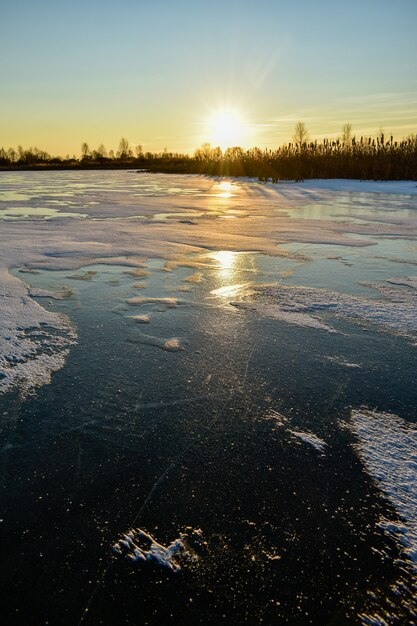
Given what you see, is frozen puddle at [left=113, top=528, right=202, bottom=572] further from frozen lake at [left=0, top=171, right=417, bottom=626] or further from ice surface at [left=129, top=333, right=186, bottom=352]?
ice surface at [left=129, top=333, right=186, bottom=352]

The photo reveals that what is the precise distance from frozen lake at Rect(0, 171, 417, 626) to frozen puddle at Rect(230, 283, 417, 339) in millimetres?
23

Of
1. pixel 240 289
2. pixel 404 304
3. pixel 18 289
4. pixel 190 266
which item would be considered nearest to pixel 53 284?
pixel 18 289

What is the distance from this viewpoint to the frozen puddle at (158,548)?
1288 millimetres

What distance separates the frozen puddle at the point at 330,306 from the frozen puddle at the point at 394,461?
1.11 meters

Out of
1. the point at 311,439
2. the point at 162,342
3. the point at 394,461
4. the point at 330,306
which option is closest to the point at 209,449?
the point at 311,439

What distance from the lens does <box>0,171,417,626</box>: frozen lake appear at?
1201 mm

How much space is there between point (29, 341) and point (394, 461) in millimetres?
2199

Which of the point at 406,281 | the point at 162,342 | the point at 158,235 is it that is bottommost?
the point at 162,342

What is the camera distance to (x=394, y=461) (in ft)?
Result: 5.52

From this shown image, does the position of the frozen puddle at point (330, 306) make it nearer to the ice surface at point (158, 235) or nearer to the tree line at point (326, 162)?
the ice surface at point (158, 235)

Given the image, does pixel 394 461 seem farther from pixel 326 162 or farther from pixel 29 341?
pixel 326 162

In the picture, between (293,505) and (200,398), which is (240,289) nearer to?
(200,398)

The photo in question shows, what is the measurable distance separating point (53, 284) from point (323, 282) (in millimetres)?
2580

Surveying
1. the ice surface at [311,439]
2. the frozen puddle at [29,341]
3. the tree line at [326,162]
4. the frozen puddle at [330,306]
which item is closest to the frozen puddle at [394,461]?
the ice surface at [311,439]
